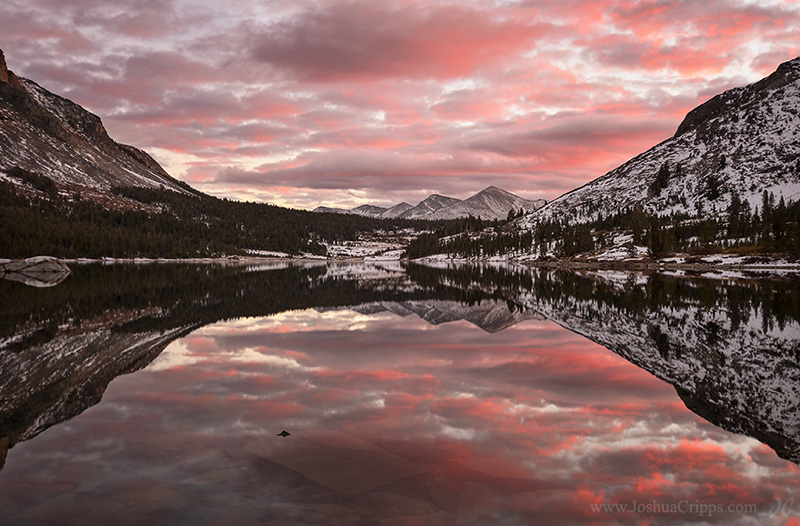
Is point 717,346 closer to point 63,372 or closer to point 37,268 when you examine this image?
point 63,372

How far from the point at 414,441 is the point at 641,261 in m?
139

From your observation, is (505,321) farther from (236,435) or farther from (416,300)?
(236,435)

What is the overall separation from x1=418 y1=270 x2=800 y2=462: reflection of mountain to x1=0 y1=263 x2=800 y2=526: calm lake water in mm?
137

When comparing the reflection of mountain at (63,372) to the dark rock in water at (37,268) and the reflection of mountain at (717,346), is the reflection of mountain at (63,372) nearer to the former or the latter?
the reflection of mountain at (717,346)

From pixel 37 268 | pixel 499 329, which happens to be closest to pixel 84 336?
pixel 499 329

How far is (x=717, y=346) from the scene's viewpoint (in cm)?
2081

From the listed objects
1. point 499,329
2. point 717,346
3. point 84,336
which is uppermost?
point 84,336

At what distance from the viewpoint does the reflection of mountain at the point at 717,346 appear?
12062 mm

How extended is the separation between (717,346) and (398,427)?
16.8 meters

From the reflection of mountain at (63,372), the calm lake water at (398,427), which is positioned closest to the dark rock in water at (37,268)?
the calm lake water at (398,427)

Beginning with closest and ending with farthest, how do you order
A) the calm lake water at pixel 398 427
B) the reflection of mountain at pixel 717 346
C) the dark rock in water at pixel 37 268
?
the calm lake water at pixel 398 427 → the reflection of mountain at pixel 717 346 → the dark rock in water at pixel 37 268

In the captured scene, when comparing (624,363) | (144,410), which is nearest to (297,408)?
(144,410)

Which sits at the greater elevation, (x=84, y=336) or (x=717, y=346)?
(x=84, y=336)

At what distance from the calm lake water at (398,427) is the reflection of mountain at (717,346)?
0.14 m
